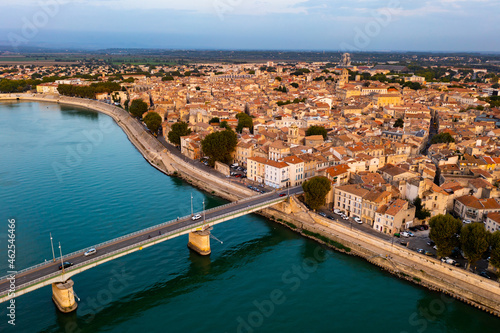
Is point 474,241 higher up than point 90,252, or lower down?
higher up

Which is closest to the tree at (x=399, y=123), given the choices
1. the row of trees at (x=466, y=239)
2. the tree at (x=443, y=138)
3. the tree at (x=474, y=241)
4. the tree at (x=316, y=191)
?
the tree at (x=443, y=138)

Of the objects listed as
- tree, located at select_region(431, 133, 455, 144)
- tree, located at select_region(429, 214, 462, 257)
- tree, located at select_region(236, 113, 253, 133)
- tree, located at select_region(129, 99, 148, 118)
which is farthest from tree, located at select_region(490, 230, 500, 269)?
tree, located at select_region(129, 99, 148, 118)

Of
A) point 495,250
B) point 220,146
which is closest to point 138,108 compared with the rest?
point 220,146

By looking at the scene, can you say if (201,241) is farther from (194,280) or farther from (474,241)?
(474,241)

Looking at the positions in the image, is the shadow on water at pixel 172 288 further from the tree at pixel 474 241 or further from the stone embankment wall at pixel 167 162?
the tree at pixel 474 241

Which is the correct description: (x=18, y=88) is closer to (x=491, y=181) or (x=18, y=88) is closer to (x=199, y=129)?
(x=199, y=129)

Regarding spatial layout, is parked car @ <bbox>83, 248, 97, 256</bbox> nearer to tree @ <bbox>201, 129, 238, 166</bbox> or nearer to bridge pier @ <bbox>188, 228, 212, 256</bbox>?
bridge pier @ <bbox>188, 228, 212, 256</bbox>
